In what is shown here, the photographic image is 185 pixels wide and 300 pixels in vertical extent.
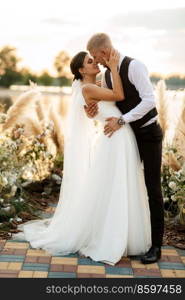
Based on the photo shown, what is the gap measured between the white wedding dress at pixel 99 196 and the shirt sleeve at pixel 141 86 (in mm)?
268

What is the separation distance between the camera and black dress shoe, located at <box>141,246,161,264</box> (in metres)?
4.55

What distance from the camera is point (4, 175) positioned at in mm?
5445

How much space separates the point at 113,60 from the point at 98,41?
0.19 metres

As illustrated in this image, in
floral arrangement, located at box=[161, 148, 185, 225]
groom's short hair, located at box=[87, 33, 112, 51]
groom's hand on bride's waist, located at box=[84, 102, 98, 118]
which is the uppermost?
groom's short hair, located at box=[87, 33, 112, 51]

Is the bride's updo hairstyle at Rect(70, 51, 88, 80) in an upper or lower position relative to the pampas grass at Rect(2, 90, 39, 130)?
upper

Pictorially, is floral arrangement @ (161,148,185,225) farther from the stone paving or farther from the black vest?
the black vest

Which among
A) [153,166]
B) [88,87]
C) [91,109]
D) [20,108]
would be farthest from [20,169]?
[153,166]

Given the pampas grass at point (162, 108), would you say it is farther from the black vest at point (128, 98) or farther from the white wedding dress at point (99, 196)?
the black vest at point (128, 98)

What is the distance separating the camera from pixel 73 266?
443 cm

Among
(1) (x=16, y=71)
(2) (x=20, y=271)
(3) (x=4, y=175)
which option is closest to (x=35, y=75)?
(1) (x=16, y=71)

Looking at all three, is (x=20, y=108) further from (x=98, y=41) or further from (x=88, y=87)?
(x=98, y=41)

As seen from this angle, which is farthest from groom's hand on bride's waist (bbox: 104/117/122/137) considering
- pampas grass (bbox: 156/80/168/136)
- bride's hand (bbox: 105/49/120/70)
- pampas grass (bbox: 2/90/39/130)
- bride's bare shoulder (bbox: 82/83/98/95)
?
pampas grass (bbox: 2/90/39/130)

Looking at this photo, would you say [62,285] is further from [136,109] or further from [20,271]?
[136,109]

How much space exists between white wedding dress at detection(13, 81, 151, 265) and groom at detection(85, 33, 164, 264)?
0.10 meters
